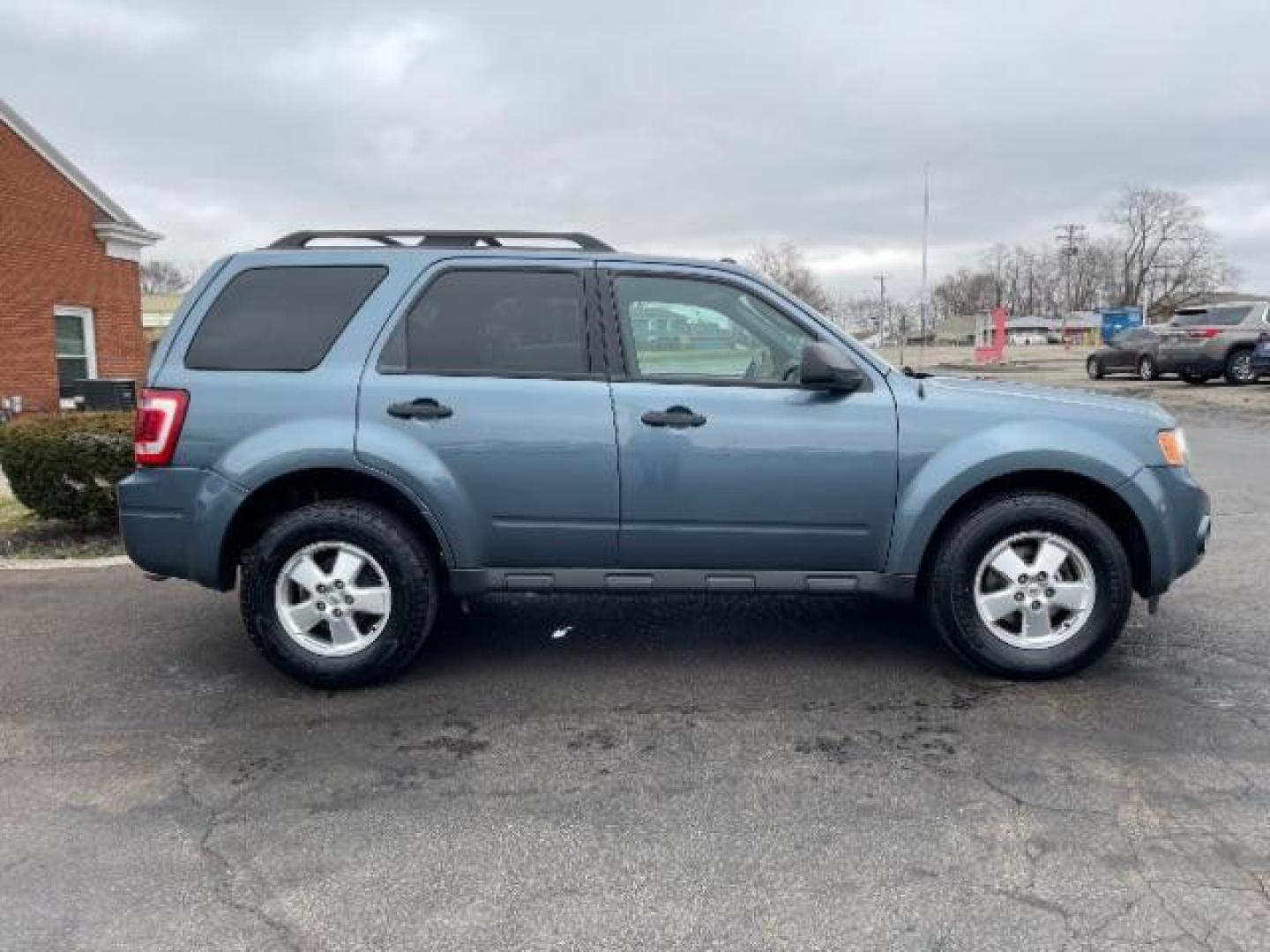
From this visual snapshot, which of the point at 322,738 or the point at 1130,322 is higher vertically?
the point at 1130,322

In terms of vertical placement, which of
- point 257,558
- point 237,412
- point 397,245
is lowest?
point 257,558

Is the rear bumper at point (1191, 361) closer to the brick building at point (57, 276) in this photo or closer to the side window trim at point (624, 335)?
the side window trim at point (624, 335)

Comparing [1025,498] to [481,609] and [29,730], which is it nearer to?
[481,609]

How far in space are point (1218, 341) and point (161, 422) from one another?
21617 mm

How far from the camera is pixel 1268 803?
323 centimetres

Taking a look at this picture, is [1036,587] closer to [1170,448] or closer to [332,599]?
[1170,448]

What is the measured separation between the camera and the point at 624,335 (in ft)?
14.4

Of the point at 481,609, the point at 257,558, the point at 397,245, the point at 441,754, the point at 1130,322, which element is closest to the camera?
the point at 441,754

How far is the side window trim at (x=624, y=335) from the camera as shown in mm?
4305

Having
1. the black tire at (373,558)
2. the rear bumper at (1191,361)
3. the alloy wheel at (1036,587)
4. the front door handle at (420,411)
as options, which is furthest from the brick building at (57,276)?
the rear bumper at (1191,361)

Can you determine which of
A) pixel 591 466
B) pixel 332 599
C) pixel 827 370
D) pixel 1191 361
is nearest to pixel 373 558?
pixel 332 599

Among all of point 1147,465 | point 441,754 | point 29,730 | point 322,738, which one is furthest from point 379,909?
point 1147,465

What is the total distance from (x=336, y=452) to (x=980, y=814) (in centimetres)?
281

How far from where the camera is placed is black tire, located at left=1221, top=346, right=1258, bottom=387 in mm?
20438
